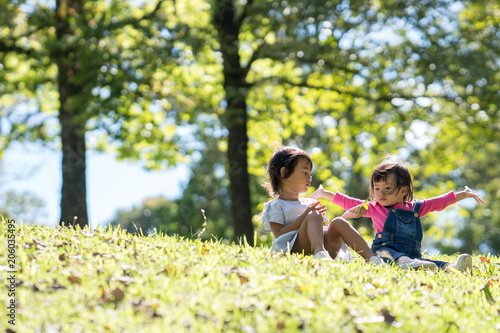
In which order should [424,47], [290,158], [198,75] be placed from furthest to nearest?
1. [198,75]
2. [424,47]
3. [290,158]

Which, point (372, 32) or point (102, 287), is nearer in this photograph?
point (102, 287)

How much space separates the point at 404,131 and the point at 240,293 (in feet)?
32.6

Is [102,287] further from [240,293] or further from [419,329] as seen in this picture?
[419,329]

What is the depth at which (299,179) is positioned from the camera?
527 cm

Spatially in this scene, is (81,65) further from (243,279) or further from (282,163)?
(243,279)

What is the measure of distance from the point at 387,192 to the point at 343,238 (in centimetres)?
92

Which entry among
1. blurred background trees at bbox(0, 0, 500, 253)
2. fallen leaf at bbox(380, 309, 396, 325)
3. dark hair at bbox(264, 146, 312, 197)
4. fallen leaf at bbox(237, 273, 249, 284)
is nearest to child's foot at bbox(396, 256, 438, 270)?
dark hair at bbox(264, 146, 312, 197)

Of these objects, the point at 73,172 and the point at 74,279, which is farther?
the point at 73,172

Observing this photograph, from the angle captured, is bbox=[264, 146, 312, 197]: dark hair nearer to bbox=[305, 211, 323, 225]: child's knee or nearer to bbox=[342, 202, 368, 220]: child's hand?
bbox=[305, 211, 323, 225]: child's knee

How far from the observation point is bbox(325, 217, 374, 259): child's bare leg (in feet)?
16.1

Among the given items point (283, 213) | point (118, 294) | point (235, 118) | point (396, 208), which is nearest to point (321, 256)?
point (283, 213)

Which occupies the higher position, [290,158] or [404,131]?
[404,131]

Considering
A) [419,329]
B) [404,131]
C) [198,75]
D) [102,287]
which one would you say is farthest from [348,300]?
[198,75]

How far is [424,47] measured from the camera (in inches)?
398
